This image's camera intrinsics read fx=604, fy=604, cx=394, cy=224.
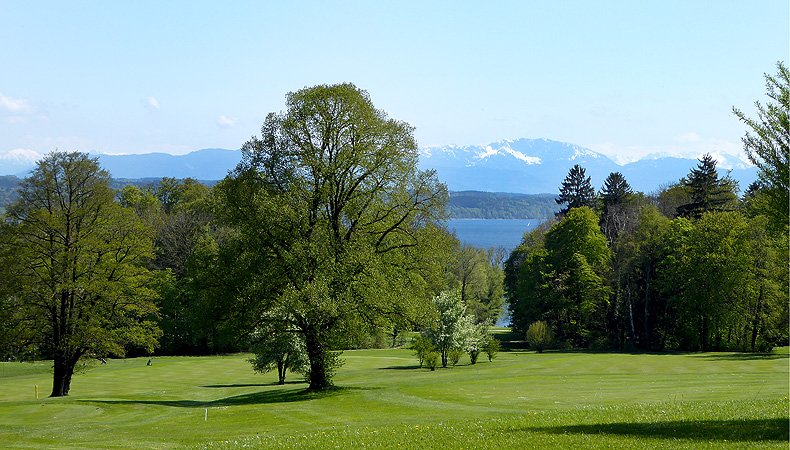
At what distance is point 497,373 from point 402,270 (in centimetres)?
1373

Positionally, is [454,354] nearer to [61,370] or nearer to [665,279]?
[665,279]

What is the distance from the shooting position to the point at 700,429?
557 inches

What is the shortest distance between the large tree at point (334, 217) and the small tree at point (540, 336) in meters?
38.0

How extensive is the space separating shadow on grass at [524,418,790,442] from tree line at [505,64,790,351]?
3410 cm

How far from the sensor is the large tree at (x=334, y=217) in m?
26.6

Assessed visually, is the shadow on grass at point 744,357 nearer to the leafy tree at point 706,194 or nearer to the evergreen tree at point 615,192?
the leafy tree at point 706,194

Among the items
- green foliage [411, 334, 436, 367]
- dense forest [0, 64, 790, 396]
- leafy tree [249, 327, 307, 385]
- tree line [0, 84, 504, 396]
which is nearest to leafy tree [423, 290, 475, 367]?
dense forest [0, 64, 790, 396]

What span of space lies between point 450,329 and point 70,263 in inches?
1080

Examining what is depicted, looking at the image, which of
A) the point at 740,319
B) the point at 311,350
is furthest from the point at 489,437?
the point at 740,319

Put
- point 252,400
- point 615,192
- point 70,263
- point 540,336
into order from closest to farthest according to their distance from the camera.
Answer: point 252,400 < point 70,263 < point 540,336 < point 615,192

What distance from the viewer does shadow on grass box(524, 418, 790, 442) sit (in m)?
13.1

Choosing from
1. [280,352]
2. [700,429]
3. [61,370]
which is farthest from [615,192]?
[700,429]

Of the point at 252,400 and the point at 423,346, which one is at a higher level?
the point at 423,346

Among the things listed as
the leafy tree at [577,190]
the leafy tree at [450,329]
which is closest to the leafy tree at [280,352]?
the leafy tree at [450,329]
